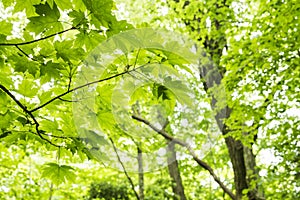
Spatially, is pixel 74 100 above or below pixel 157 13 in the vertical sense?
below

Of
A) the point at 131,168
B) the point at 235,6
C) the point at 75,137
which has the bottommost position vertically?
the point at 131,168

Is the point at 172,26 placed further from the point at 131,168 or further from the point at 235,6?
the point at 131,168

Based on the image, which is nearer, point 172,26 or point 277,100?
point 277,100

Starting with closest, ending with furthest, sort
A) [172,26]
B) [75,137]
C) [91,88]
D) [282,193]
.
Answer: [91,88] < [75,137] < [282,193] < [172,26]

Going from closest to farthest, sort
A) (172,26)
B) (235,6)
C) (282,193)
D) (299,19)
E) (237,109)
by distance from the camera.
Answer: (299,19) < (282,193) < (237,109) < (235,6) < (172,26)

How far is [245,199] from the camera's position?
17.9ft

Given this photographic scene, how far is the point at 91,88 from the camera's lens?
3.65 ft

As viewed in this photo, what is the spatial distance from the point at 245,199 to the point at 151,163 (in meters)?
4.56

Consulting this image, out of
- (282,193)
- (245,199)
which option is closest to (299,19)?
Result: (282,193)

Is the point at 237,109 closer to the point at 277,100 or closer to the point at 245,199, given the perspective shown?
the point at 277,100

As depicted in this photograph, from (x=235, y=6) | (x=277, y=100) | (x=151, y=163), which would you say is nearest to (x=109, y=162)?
(x=151, y=163)

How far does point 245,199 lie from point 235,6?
3565 millimetres

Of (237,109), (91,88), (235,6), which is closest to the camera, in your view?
(91,88)

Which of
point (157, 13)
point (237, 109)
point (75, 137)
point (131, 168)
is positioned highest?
point (157, 13)
